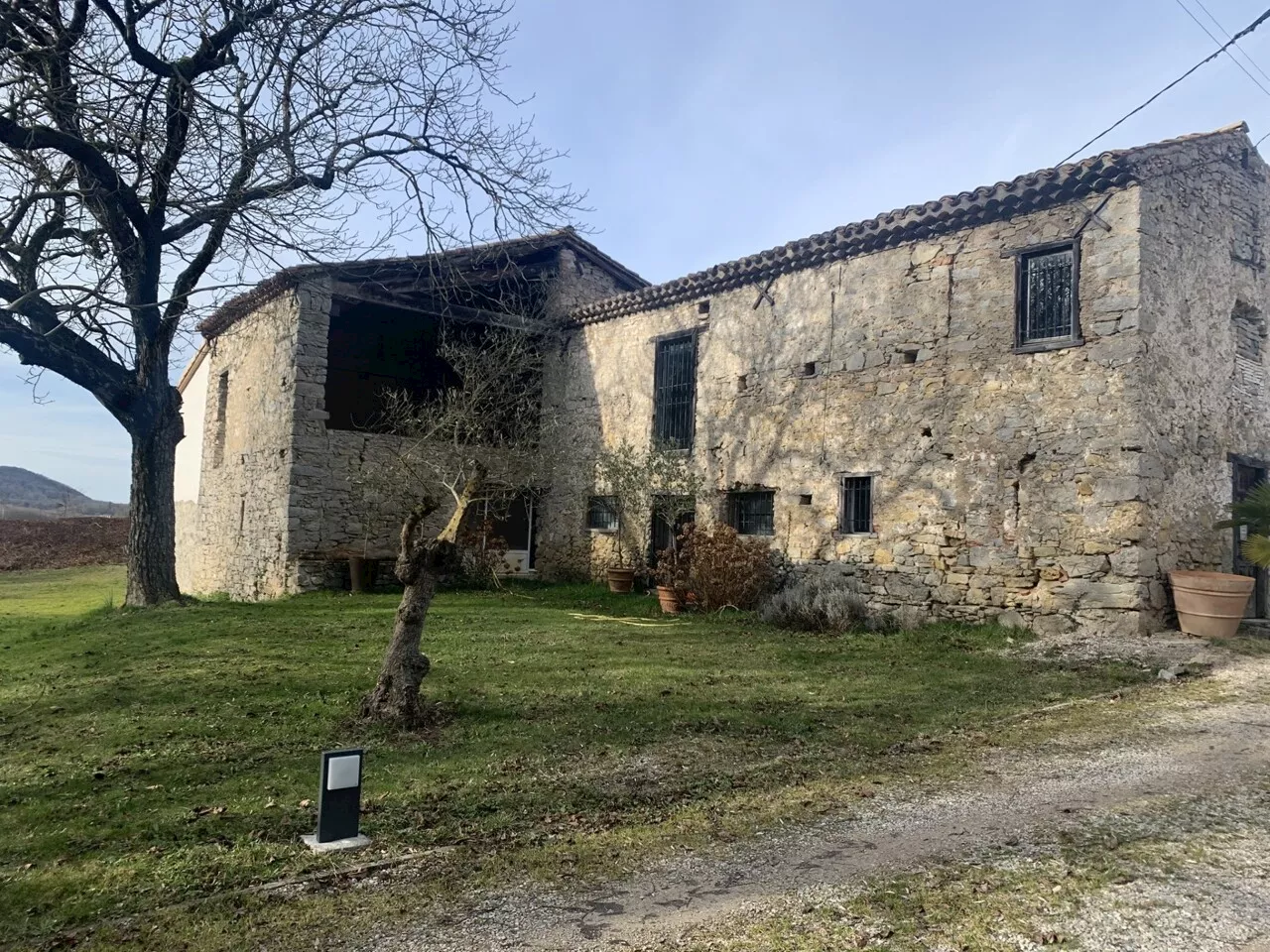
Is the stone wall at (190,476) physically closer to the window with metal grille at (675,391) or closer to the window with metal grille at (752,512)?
the window with metal grille at (675,391)

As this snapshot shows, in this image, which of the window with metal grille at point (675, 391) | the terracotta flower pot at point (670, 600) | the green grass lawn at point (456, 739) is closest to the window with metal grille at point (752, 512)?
the window with metal grille at point (675, 391)

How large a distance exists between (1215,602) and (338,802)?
350 inches

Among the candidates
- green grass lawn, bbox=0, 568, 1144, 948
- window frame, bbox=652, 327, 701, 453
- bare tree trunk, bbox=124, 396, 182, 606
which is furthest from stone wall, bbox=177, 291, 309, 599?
window frame, bbox=652, 327, 701, 453

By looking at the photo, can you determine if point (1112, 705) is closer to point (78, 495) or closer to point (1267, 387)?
point (1267, 387)

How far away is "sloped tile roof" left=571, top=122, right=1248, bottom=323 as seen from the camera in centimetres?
922

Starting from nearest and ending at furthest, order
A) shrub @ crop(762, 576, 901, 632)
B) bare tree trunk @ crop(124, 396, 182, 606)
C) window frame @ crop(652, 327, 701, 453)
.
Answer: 1. shrub @ crop(762, 576, 901, 632)
2. bare tree trunk @ crop(124, 396, 182, 606)
3. window frame @ crop(652, 327, 701, 453)

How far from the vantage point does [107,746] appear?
16.4 feet

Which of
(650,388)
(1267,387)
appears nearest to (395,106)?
(650,388)

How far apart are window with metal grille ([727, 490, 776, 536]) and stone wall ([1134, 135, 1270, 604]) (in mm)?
5158

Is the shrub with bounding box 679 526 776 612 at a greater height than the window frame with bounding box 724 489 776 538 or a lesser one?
lesser

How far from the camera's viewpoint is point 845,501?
11.6m

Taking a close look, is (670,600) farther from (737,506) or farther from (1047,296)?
(1047,296)

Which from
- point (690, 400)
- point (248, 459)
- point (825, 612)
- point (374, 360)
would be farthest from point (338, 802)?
point (248, 459)

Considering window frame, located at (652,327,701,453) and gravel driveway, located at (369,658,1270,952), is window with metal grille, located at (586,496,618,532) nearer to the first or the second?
window frame, located at (652,327,701,453)
